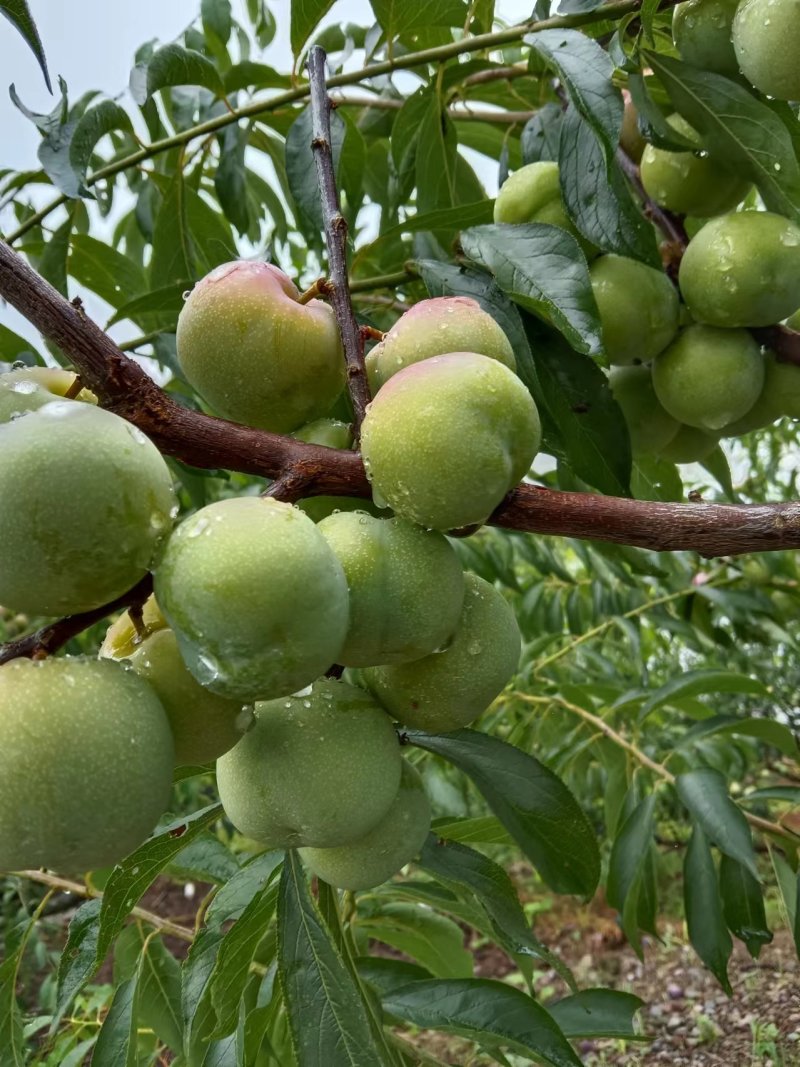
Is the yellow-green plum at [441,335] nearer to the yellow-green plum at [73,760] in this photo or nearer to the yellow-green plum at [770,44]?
the yellow-green plum at [73,760]

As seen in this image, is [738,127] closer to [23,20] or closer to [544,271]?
[544,271]

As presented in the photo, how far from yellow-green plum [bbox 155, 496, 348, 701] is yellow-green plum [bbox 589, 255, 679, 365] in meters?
0.67

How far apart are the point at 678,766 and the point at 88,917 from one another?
1499 mm

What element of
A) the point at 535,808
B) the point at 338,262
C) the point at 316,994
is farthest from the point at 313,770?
the point at 338,262

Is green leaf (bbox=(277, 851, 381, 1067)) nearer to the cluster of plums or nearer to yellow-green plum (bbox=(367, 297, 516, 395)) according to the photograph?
the cluster of plums

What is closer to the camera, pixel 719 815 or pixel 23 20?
pixel 23 20

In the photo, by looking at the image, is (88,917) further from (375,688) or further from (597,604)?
(597,604)

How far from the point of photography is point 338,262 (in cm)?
97

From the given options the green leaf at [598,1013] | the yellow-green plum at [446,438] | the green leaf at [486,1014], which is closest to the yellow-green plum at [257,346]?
the yellow-green plum at [446,438]

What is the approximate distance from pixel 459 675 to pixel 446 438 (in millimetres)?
240

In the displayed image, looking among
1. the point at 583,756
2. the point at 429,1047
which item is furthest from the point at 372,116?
the point at 429,1047

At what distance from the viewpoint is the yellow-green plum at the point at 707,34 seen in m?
1.16

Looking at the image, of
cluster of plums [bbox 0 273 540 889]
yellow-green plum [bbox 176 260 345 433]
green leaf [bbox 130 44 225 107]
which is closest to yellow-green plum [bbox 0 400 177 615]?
cluster of plums [bbox 0 273 540 889]

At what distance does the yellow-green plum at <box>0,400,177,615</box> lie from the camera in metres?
0.63
